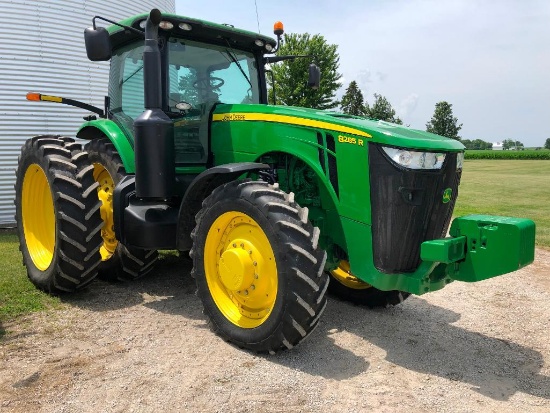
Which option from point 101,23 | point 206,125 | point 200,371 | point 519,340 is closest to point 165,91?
point 206,125

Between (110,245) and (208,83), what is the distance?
2006 millimetres

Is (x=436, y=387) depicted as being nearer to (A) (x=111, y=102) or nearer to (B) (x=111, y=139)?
(B) (x=111, y=139)

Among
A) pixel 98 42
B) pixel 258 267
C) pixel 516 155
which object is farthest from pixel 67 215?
pixel 516 155

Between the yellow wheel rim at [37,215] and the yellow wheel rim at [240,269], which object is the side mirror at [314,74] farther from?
the yellow wheel rim at [37,215]

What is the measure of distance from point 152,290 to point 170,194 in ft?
4.72

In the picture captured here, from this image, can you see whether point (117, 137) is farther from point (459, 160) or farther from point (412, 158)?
point (459, 160)

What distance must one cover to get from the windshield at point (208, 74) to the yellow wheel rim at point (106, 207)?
121cm

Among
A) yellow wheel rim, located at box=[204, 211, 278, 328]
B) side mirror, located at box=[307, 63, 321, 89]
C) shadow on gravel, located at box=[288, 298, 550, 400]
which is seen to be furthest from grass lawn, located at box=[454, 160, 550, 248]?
yellow wheel rim, located at box=[204, 211, 278, 328]

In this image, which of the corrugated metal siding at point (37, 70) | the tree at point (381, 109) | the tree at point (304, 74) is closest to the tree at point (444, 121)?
the tree at point (381, 109)

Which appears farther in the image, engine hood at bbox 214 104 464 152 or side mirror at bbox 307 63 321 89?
side mirror at bbox 307 63 321 89

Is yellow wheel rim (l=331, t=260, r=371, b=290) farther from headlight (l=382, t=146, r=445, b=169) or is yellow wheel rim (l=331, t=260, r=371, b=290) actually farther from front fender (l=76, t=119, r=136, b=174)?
front fender (l=76, t=119, r=136, b=174)

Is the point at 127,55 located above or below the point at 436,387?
above

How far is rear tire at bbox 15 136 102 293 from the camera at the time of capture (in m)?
4.61

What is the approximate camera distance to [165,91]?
451 cm
